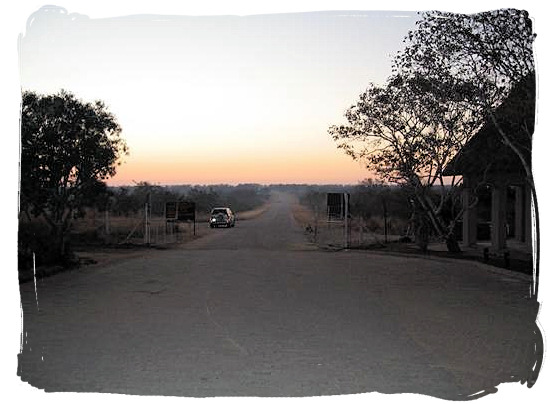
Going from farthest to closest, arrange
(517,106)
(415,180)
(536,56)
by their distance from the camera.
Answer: (415,180) → (517,106) → (536,56)

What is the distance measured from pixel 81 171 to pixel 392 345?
293 inches

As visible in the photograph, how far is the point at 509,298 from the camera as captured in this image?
907 centimetres

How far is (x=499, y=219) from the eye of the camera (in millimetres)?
17391

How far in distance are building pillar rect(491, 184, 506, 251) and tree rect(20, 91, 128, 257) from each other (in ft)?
32.5

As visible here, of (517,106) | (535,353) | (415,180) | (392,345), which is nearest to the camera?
(535,353)

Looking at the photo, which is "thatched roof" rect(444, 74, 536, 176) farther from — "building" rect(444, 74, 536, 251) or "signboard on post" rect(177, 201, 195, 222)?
"signboard on post" rect(177, 201, 195, 222)

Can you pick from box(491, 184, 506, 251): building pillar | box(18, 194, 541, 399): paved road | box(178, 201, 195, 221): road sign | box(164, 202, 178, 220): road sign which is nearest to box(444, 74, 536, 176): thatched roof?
box(491, 184, 506, 251): building pillar

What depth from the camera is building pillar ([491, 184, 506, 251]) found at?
17.1 metres

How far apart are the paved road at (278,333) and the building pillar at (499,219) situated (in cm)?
519

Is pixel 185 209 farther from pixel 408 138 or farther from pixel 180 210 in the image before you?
pixel 408 138

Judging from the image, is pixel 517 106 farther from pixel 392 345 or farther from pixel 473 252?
pixel 473 252

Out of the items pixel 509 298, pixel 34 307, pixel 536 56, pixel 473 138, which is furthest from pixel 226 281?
pixel 536 56

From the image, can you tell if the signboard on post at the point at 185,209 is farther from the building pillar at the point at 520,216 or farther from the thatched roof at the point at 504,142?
the building pillar at the point at 520,216

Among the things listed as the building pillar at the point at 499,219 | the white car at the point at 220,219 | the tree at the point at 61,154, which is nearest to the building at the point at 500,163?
the building pillar at the point at 499,219
